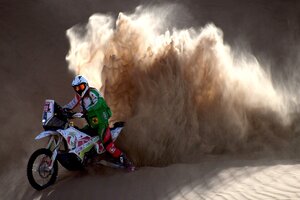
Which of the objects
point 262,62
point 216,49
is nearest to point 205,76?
point 216,49

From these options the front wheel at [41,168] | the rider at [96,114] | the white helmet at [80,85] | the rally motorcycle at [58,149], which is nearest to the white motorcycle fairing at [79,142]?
the rally motorcycle at [58,149]

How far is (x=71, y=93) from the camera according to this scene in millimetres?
13562

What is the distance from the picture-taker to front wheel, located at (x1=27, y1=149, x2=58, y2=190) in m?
7.52

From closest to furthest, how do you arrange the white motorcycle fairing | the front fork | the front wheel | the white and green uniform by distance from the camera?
1. the front wheel
2. the front fork
3. the white motorcycle fairing
4. the white and green uniform

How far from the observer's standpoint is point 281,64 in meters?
15.6

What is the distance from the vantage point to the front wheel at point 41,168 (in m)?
7.52

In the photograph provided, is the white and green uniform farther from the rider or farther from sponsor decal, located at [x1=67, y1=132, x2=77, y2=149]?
sponsor decal, located at [x1=67, y1=132, x2=77, y2=149]

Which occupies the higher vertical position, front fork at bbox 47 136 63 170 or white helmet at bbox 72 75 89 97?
white helmet at bbox 72 75 89 97

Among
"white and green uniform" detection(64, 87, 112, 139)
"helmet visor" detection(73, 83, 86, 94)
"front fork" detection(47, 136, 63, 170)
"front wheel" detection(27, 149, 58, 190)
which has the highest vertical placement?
"helmet visor" detection(73, 83, 86, 94)

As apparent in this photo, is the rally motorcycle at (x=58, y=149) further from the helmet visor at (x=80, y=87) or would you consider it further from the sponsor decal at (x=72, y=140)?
the helmet visor at (x=80, y=87)

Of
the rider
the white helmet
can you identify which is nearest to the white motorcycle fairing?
the rider

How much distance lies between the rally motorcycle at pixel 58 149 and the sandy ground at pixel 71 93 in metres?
0.25

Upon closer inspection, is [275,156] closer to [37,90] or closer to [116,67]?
[116,67]

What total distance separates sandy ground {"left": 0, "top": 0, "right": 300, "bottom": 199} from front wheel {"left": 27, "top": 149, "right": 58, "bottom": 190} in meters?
0.17
